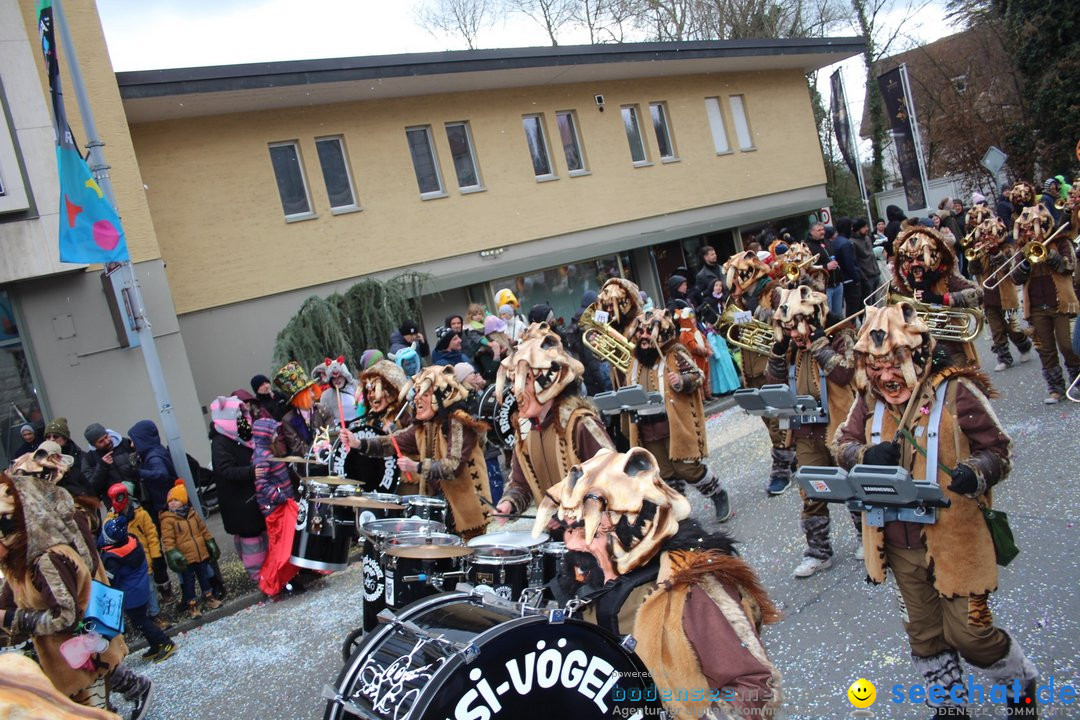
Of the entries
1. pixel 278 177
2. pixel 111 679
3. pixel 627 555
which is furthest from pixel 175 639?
pixel 278 177

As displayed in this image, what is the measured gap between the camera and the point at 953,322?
5.25 metres

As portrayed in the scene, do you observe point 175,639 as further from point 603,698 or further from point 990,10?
point 990,10

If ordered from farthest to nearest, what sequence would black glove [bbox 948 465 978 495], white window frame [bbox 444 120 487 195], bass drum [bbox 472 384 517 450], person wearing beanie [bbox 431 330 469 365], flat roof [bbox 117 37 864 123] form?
1. white window frame [bbox 444 120 487 195]
2. flat roof [bbox 117 37 864 123]
3. person wearing beanie [bbox 431 330 469 365]
4. bass drum [bbox 472 384 517 450]
5. black glove [bbox 948 465 978 495]

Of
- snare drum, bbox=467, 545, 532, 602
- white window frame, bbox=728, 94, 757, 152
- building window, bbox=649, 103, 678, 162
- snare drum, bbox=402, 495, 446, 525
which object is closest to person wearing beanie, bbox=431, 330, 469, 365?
snare drum, bbox=402, 495, 446, 525

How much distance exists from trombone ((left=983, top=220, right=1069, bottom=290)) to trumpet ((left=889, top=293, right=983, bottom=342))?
361cm

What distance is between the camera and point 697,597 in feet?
9.30

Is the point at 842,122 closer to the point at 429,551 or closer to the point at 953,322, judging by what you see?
the point at 953,322

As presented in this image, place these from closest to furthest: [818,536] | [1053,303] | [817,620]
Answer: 1. [817,620]
2. [818,536]
3. [1053,303]

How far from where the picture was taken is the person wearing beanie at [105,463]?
772 centimetres

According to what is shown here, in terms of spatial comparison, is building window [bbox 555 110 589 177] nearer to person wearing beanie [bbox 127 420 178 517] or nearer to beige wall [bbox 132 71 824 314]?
beige wall [bbox 132 71 824 314]

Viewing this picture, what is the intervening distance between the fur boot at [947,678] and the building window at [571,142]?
53.5ft

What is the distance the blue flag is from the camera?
8.66 meters

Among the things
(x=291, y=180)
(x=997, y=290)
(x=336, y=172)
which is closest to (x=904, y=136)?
(x=997, y=290)

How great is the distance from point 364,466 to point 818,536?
11.9 ft
